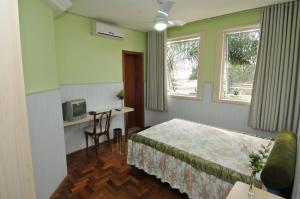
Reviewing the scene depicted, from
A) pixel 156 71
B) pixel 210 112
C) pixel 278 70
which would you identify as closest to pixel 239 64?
pixel 278 70

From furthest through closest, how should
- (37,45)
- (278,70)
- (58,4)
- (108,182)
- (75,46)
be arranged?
1. (75,46)
2. (278,70)
3. (108,182)
4. (58,4)
5. (37,45)

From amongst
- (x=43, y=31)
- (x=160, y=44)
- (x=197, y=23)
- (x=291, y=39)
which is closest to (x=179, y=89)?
(x=160, y=44)

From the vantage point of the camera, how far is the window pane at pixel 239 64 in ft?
10.8

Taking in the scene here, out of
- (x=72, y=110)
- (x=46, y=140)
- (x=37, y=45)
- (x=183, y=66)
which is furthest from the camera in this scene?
(x=183, y=66)

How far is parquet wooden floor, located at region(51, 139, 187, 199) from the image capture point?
2250 mm

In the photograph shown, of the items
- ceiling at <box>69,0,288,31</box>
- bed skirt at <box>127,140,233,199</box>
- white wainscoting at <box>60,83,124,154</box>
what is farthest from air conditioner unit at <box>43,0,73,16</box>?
bed skirt at <box>127,140,233,199</box>

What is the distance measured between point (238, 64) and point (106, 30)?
2896 mm

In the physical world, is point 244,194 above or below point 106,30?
below

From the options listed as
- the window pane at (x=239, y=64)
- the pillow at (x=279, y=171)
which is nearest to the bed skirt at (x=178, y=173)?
the pillow at (x=279, y=171)

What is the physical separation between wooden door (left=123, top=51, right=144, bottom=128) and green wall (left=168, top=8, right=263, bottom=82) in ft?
4.83

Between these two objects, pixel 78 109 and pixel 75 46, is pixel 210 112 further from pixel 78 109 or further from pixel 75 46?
pixel 75 46

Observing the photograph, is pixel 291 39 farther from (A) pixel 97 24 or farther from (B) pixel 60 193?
(B) pixel 60 193

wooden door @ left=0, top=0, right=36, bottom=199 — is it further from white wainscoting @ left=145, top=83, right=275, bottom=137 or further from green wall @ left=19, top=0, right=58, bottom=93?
white wainscoting @ left=145, top=83, right=275, bottom=137

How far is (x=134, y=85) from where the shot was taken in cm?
498
